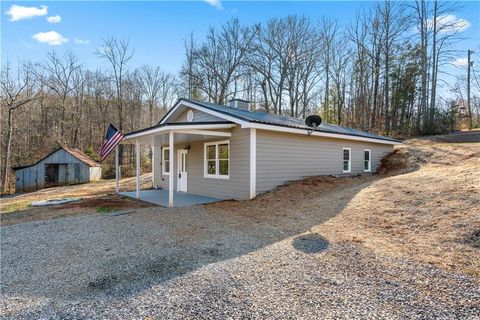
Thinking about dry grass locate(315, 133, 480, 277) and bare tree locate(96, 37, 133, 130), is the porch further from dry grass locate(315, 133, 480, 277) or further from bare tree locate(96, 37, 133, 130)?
bare tree locate(96, 37, 133, 130)

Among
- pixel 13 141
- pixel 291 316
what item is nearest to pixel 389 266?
pixel 291 316

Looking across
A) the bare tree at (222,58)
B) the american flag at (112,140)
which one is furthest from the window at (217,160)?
the bare tree at (222,58)

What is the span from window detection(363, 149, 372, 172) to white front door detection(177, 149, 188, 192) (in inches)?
364

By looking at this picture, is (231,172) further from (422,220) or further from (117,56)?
(117,56)

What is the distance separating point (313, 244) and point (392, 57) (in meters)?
24.9

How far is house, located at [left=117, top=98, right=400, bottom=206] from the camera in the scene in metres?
9.65

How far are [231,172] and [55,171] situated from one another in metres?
17.4

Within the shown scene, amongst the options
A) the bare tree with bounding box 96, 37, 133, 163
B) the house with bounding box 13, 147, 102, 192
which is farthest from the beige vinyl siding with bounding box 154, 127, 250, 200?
the bare tree with bounding box 96, 37, 133, 163

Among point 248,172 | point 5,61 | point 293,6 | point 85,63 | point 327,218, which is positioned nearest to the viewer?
point 327,218

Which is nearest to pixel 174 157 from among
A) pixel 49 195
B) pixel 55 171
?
pixel 49 195

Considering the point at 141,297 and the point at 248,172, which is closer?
the point at 141,297

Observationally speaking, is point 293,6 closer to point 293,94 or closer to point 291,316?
point 293,94

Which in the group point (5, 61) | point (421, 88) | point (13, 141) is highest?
point (5, 61)

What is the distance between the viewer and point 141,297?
10.9 feet
